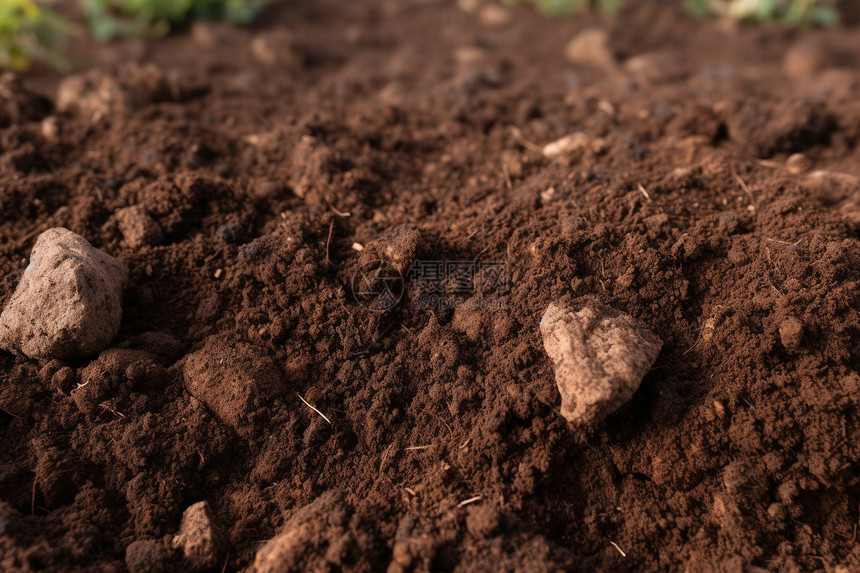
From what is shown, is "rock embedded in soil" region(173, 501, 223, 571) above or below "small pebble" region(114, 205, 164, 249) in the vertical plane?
below

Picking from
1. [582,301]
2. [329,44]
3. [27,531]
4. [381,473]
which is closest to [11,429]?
[27,531]

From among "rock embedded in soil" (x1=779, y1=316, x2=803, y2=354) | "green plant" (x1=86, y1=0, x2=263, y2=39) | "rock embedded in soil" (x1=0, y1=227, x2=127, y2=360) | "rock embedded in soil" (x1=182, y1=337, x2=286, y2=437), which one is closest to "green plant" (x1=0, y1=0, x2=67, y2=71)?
"green plant" (x1=86, y1=0, x2=263, y2=39)

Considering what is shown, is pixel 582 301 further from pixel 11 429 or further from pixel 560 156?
pixel 11 429

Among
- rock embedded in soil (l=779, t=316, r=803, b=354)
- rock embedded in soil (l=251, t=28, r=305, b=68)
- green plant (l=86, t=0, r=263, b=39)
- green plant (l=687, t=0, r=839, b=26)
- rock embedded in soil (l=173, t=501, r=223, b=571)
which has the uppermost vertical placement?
green plant (l=86, t=0, r=263, b=39)

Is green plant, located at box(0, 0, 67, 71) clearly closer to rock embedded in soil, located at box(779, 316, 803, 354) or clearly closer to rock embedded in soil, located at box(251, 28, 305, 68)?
rock embedded in soil, located at box(251, 28, 305, 68)

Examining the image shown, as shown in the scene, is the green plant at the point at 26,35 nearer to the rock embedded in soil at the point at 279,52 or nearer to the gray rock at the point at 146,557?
the rock embedded in soil at the point at 279,52

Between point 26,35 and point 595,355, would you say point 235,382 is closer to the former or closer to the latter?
point 595,355

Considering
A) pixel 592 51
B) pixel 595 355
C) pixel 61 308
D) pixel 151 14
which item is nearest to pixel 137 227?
pixel 61 308
